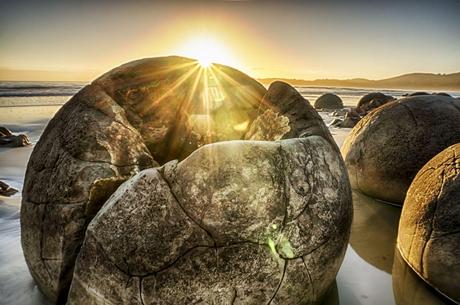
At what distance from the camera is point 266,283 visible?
2.03 metres

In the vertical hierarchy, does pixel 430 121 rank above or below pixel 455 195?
above

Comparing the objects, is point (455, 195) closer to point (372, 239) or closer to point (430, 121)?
point (372, 239)

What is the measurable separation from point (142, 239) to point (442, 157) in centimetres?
302

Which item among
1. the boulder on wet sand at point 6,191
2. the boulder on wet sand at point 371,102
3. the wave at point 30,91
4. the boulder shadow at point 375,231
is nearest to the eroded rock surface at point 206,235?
the boulder shadow at point 375,231

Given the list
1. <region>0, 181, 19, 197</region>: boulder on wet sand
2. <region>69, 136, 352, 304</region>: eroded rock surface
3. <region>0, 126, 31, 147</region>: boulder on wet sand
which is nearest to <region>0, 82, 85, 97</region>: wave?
<region>0, 126, 31, 147</region>: boulder on wet sand

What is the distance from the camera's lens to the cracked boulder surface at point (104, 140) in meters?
2.40

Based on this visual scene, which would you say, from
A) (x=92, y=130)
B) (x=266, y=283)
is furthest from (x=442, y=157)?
(x=92, y=130)

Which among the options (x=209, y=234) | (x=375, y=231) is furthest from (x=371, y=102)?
(x=209, y=234)

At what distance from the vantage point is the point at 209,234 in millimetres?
1934

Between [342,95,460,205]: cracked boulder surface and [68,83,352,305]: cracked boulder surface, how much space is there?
3053mm

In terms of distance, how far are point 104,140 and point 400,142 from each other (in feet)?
13.1

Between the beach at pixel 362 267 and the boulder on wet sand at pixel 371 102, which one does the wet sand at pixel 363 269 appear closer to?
the beach at pixel 362 267

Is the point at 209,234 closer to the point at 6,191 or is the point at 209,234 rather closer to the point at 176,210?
the point at 176,210

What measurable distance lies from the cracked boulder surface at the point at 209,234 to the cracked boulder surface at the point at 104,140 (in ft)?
1.38
